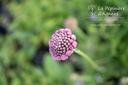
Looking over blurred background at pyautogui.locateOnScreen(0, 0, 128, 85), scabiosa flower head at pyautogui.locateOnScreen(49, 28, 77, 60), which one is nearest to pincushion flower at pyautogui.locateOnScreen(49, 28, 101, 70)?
scabiosa flower head at pyautogui.locateOnScreen(49, 28, 77, 60)

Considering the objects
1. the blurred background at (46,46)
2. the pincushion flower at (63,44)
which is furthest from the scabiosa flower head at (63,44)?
the blurred background at (46,46)

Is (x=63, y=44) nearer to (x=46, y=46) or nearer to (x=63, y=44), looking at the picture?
(x=63, y=44)

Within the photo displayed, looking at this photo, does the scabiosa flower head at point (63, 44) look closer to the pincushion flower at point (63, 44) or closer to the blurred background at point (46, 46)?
the pincushion flower at point (63, 44)

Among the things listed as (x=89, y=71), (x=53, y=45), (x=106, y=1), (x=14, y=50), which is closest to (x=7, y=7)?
(x=14, y=50)

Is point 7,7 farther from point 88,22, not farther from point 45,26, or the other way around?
point 88,22

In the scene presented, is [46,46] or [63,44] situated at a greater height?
[63,44]

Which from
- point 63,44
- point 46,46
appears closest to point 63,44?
point 63,44
